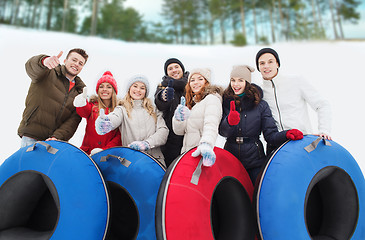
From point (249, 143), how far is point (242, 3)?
1790cm

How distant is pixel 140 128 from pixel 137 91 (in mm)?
336

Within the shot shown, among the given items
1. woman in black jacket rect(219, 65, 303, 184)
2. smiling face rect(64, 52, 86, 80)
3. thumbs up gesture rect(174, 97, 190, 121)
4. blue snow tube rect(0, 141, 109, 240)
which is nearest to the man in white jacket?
woman in black jacket rect(219, 65, 303, 184)

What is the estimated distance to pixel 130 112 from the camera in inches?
85.2

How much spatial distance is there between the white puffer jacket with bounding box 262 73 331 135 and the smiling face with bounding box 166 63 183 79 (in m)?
0.87

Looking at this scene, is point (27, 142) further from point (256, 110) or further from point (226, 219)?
point (256, 110)

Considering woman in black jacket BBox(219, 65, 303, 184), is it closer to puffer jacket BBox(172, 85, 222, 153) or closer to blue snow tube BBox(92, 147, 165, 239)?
puffer jacket BBox(172, 85, 222, 153)

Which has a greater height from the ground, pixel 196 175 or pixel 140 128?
pixel 140 128

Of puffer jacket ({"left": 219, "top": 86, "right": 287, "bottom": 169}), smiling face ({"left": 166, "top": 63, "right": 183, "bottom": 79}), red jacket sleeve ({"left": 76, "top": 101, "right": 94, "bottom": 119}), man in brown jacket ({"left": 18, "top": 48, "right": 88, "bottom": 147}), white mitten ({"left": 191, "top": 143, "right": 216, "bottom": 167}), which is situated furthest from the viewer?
smiling face ({"left": 166, "top": 63, "right": 183, "bottom": 79})

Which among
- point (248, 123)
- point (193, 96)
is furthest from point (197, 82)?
point (248, 123)

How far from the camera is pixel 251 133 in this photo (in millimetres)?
1905

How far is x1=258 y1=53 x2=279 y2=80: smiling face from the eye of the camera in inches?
82.0

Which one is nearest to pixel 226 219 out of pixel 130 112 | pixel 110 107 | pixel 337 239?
pixel 337 239

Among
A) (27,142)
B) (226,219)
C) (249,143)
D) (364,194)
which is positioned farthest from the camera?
(27,142)

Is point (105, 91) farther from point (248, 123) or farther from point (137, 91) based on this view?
point (248, 123)
